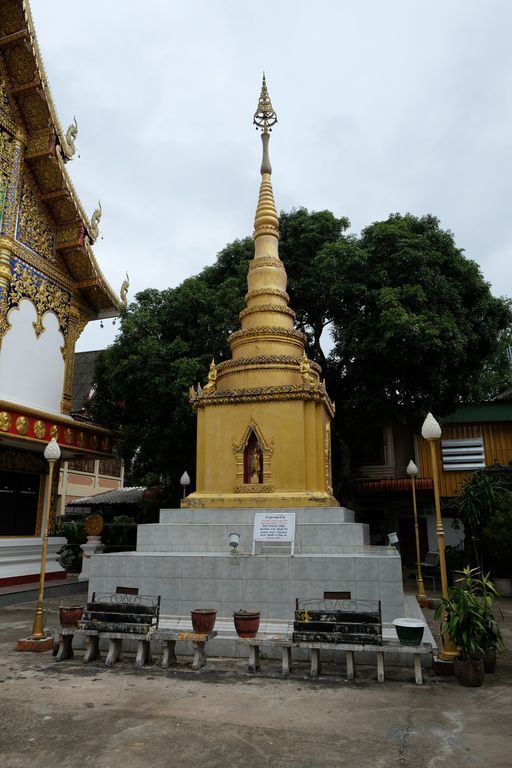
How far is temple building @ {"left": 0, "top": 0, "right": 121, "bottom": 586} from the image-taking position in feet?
51.9

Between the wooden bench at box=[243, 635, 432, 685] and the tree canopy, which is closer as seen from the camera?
the wooden bench at box=[243, 635, 432, 685]

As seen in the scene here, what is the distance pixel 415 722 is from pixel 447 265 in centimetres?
1632

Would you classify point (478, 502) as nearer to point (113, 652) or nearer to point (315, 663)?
point (315, 663)

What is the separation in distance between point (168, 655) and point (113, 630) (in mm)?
866

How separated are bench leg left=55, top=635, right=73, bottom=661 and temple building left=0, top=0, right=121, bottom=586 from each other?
7.39m

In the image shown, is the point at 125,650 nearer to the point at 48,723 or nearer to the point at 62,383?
the point at 48,723

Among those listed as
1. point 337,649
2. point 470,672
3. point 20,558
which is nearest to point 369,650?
point 337,649

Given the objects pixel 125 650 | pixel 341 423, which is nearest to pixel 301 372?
pixel 125 650

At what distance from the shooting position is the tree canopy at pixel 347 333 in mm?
17891

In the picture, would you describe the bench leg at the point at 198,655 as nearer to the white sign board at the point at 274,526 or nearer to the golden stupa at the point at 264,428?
the white sign board at the point at 274,526

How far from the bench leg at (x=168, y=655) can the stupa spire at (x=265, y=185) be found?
10.7m

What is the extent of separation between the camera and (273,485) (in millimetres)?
12141

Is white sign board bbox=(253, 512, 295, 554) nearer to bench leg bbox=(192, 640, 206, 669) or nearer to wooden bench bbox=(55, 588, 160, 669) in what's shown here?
wooden bench bbox=(55, 588, 160, 669)

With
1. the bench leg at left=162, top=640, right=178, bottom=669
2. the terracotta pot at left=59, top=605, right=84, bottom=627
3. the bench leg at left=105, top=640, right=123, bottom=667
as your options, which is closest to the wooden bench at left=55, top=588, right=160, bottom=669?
the bench leg at left=105, top=640, right=123, bottom=667
